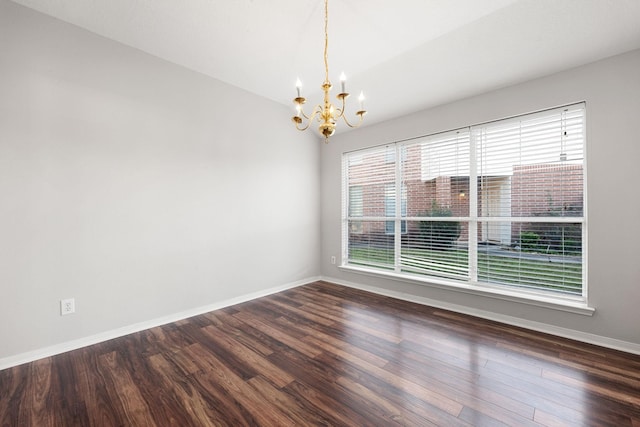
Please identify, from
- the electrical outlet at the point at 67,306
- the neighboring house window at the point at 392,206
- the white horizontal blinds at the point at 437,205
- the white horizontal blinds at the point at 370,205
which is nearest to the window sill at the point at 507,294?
the white horizontal blinds at the point at 437,205

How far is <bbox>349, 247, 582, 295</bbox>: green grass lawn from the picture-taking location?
2.62 meters

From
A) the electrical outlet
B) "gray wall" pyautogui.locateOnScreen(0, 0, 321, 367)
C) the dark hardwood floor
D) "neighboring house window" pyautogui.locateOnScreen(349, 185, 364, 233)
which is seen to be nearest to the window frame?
"neighboring house window" pyautogui.locateOnScreen(349, 185, 364, 233)

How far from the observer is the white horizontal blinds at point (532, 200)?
102 inches

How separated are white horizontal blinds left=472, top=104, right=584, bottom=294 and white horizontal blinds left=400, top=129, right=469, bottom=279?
20 centimetres

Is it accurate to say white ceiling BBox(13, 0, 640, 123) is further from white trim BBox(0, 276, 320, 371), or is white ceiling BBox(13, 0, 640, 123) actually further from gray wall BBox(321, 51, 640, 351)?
white trim BBox(0, 276, 320, 371)

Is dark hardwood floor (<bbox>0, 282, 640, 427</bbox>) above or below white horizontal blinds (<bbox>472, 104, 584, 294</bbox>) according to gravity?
below

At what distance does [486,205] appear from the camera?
309 centimetres

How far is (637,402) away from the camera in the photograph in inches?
64.1

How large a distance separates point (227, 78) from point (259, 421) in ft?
11.3

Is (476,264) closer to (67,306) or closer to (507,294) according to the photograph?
(507,294)

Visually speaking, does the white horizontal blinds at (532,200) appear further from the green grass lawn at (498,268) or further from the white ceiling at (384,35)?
the white ceiling at (384,35)

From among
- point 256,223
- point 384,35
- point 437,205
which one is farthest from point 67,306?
point 437,205

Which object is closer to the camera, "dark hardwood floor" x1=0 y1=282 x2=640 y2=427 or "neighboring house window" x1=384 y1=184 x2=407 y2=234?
"dark hardwood floor" x1=0 y1=282 x2=640 y2=427

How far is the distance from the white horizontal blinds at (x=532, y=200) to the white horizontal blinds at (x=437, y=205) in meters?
0.20
